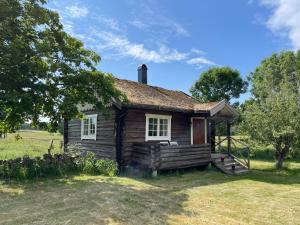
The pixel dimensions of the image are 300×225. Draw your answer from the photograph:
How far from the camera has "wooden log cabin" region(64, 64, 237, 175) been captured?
45.2ft

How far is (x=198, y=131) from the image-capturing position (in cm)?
1773

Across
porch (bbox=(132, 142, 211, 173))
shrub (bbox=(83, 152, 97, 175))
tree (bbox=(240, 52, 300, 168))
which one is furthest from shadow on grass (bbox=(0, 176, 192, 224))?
tree (bbox=(240, 52, 300, 168))

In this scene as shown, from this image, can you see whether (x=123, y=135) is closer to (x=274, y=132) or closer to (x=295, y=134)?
(x=274, y=132)

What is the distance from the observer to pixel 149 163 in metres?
13.1

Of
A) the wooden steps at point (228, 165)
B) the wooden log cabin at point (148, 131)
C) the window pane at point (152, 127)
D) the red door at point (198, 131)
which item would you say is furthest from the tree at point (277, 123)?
the window pane at point (152, 127)

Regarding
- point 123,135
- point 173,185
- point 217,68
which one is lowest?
point 173,185

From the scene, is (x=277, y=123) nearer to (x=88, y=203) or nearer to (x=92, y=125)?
(x=92, y=125)

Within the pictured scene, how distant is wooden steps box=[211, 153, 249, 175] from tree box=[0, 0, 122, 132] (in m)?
7.29

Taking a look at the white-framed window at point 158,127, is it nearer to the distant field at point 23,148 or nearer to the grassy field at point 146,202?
the grassy field at point 146,202

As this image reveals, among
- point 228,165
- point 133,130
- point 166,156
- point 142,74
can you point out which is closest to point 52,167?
point 133,130

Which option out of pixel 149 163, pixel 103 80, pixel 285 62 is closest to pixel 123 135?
pixel 149 163

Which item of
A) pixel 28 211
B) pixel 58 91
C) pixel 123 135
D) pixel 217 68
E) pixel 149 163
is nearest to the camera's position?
pixel 28 211

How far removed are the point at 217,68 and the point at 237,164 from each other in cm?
2183

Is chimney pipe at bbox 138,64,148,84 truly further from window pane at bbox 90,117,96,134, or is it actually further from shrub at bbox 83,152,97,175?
shrub at bbox 83,152,97,175
